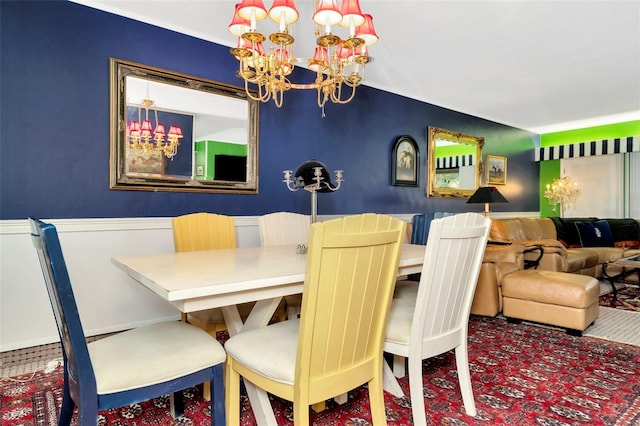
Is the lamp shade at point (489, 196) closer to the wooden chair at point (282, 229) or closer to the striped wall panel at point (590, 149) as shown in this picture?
the striped wall panel at point (590, 149)

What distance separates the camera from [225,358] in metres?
1.44

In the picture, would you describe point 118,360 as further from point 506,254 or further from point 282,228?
point 506,254

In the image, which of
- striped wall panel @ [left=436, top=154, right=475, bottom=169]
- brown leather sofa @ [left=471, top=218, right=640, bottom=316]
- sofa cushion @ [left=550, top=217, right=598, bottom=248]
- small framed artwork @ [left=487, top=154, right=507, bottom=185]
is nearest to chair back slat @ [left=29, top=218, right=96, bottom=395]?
brown leather sofa @ [left=471, top=218, right=640, bottom=316]

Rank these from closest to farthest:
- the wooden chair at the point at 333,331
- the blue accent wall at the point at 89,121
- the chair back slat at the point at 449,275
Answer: the wooden chair at the point at 333,331 → the chair back slat at the point at 449,275 → the blue accent wall at the point at 89,121

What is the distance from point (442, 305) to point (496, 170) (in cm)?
549

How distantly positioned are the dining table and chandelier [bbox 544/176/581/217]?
20.0 feet

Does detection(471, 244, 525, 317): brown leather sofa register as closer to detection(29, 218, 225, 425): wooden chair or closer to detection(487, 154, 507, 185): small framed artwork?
detection(29, 218, 225, 425): wooden chair

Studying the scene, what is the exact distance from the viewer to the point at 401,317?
1801 mm

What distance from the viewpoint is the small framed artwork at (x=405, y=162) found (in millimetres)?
4910

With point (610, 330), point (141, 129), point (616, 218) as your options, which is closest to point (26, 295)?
point (141, 129)

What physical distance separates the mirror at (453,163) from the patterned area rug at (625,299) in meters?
2.28

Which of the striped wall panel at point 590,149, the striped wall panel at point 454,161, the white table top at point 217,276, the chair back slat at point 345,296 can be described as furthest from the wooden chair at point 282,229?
the striped wall panel at point 590,149

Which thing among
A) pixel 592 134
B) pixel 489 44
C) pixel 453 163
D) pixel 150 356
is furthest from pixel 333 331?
pixel 592 134

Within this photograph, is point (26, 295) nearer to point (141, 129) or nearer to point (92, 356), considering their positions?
point (141, 129)
